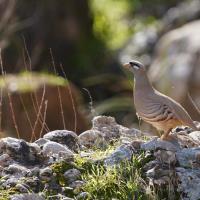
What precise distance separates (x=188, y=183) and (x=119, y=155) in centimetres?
62

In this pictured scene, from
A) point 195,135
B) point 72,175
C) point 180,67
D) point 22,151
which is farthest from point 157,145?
point 180,67

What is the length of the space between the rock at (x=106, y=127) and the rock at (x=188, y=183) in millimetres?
1240

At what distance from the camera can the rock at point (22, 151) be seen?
702 cm

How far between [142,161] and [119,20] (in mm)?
17830

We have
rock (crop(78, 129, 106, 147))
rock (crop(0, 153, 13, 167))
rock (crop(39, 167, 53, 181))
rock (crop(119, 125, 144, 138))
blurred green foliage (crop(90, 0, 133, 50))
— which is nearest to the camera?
rock (crop(39, 167, 53, 181))

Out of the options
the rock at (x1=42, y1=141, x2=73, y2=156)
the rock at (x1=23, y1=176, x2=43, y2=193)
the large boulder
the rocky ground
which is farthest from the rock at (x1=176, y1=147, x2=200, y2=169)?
the large boulder

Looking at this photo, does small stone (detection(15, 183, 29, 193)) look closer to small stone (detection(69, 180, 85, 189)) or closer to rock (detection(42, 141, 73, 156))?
small stone (detection(69, 180, 85, 189))

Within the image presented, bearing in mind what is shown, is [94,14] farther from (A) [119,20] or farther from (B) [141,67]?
(B) [141,67]

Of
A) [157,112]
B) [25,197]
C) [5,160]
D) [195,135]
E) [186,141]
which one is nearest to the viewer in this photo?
[25,197]

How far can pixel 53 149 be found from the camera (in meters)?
7.11

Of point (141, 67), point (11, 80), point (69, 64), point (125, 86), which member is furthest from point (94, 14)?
point (141, 67)

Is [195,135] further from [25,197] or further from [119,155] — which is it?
[25,197]

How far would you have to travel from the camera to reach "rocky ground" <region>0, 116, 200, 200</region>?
255 inches

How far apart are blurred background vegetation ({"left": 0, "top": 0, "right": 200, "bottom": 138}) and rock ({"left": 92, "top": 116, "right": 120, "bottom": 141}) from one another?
11.8 m
